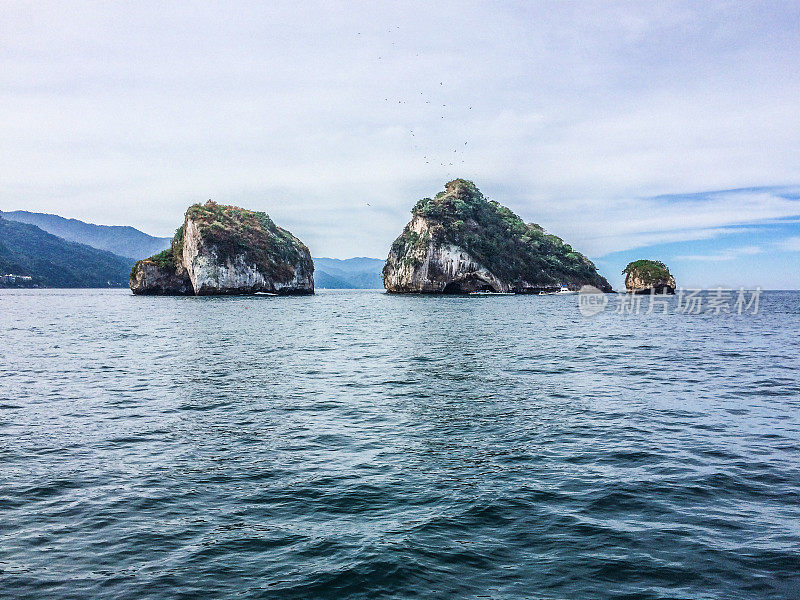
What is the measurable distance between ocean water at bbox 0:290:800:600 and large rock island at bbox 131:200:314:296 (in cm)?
12802

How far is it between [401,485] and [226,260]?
486 ft

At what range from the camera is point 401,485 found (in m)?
11.3

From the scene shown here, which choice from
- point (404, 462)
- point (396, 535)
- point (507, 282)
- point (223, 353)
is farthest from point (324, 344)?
point (507, 282)

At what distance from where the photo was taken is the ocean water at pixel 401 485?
7.69m

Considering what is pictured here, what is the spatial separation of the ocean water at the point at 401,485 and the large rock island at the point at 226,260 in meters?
128

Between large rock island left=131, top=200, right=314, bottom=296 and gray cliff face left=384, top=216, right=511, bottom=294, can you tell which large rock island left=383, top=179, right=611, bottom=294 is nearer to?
gray cliff face left=384, top=216, right=511, bottom=294

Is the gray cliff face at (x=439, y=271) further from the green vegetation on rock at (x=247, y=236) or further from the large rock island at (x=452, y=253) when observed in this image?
the green vegetation on rock at (x=247, y=236)

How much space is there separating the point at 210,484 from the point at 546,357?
2492cm

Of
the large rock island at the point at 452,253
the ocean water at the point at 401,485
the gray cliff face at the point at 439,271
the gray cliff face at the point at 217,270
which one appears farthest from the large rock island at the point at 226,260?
the ocean water at the point at 401,485

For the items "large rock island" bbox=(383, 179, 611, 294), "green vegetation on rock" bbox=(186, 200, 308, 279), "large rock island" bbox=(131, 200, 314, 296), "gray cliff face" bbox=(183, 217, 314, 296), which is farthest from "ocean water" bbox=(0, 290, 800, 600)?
"large rock island" bbox=(383, 179, 611, 294)

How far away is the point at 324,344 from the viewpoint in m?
39.7

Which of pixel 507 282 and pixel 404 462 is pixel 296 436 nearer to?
pixel 404 462

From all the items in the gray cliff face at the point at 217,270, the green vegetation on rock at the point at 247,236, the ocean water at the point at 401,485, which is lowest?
the ocean water at the point at 401,485

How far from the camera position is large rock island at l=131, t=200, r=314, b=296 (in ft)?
485
